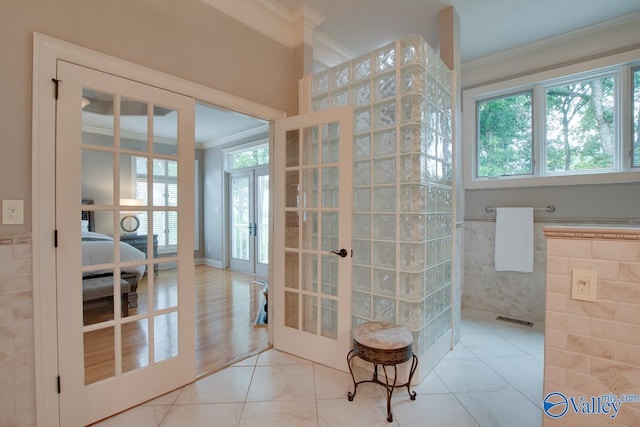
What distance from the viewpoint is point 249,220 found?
5.65 metres

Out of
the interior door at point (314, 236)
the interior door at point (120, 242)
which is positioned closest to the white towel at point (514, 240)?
the interior door at point (314, 236)

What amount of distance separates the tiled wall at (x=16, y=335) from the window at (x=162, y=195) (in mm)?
552

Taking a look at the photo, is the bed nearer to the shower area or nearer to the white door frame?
the white door frame

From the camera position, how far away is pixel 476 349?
98.7 inches

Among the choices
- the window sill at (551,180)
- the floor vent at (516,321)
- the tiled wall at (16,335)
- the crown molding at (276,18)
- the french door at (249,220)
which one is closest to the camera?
the tiled wall at (16,335)

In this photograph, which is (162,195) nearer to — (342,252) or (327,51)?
(342,252)

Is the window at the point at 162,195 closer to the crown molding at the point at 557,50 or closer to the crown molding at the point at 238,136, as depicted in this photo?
the crown molding at the point at 238,136

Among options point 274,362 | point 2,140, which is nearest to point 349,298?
point 274,362

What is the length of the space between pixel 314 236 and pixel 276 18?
1.93 metres

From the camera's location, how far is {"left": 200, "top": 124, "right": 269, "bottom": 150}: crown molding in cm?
528

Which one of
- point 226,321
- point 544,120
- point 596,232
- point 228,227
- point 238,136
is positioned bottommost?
point 226,321

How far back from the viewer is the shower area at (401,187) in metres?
1.94

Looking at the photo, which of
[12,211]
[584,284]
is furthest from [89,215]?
[584,284]

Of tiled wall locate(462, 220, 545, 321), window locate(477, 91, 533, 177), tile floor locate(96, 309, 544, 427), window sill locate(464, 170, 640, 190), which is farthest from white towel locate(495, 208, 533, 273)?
tile floor locate(96, 309, 544, 427)
